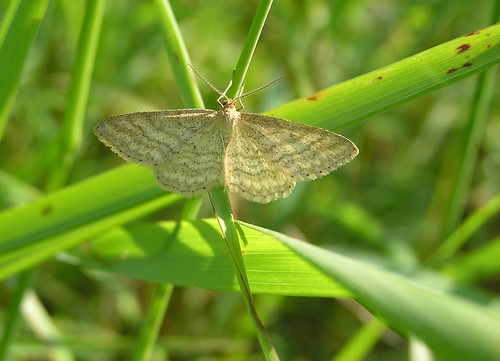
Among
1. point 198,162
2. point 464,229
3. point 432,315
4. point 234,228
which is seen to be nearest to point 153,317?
point 198,162

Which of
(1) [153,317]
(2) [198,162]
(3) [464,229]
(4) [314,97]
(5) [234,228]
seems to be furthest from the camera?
(3) [464,229]

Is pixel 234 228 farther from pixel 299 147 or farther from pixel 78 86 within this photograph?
pixel 78 86

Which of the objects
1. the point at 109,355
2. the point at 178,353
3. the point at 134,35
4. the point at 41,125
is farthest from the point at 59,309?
the point at 134,35

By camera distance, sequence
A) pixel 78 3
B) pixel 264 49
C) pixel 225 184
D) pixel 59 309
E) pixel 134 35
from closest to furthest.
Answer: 1. pixel 225 184
2. pixel 59 309
3. pixel 78 3
4. pixel 134 35
5. pixel 264 49

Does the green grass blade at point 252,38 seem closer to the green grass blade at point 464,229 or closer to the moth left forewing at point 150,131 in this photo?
the moth left forewing at point 150,131

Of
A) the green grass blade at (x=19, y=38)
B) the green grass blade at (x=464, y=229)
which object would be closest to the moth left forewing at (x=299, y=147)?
the green grass blade at (x=19, y=38)

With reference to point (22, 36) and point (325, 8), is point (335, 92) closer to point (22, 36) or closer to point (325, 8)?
point (22, 36)
